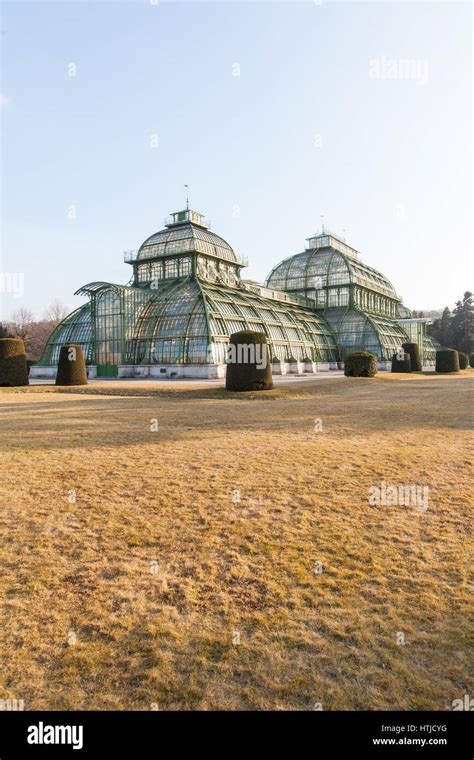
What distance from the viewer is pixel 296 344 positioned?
175 feet

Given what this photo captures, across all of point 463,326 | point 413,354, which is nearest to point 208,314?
point 413,354

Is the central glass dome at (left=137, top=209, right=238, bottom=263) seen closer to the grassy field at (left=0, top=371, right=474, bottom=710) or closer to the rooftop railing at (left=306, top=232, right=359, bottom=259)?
the rooftop railing at (left=306, top=232, right=359, bottom=259)

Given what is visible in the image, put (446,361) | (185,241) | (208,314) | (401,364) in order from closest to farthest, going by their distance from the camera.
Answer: (208,314) < (401,364) < (446,361) < (185,241)

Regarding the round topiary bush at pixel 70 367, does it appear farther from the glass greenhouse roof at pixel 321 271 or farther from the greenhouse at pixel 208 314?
the glass greenhouse roof at pixel 321 271

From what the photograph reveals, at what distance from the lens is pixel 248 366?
23578 mm

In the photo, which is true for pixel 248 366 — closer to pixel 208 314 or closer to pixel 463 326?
pixel 208 314

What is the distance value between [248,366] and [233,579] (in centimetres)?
1949

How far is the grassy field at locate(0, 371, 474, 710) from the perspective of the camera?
9.81 ft

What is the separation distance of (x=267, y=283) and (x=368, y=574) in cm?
7704

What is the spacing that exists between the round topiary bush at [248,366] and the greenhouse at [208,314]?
1338 cm

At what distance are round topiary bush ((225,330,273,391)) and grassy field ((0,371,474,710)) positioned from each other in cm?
1401

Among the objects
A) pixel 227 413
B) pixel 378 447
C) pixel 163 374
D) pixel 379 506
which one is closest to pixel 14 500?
pixel 379 506

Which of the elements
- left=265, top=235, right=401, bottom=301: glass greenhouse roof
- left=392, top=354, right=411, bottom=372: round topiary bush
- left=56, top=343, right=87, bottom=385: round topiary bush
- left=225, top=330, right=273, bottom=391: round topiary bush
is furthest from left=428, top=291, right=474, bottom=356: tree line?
left=56, top=343, right=87, bottom=385: round topiary bush
